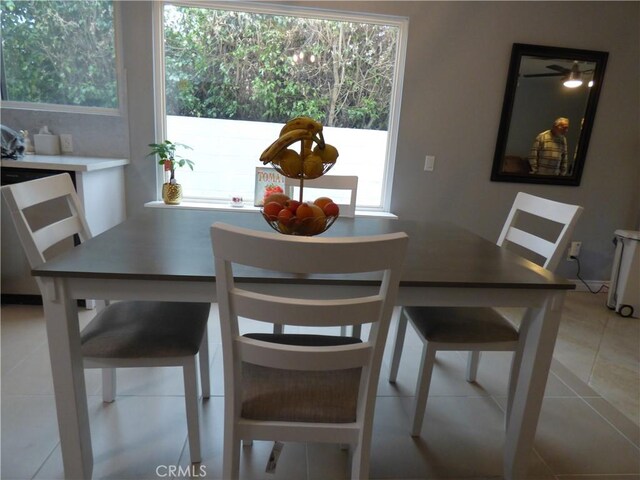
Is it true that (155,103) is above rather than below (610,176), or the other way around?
above

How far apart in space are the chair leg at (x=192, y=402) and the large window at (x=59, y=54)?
227 cm

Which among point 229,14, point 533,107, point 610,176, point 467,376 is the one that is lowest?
point 467,376

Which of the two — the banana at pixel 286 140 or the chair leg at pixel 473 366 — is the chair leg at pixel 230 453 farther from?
the chair leg at pixel 473 366

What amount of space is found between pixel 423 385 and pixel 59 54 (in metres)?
3.05

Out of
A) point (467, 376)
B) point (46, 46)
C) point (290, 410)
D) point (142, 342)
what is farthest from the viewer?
point (46, 46)

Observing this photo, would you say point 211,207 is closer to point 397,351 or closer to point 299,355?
point 397,351

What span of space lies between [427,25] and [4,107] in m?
3.00

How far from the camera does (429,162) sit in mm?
2916

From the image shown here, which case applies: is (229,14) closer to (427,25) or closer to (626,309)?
(427,25)

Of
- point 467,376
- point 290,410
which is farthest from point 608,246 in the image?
point 290,410

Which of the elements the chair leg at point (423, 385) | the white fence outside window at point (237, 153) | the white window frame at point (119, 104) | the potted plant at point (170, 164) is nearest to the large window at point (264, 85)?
the white fence outside window at point (237, 153)

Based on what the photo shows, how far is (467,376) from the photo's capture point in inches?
76.0

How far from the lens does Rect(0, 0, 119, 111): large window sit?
2.51 metres

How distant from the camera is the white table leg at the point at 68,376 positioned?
100cm
